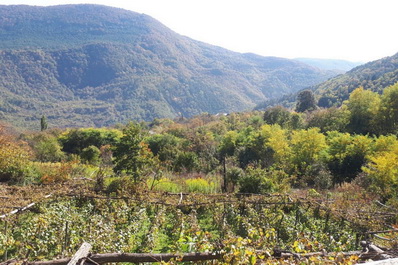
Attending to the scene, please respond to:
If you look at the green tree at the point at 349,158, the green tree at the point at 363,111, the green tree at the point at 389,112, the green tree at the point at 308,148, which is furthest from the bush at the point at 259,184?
the green tree at the point at 363,111

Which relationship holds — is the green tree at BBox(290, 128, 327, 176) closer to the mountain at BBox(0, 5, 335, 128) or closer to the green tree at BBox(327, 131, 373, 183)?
the green tree at BBox(327, 131, 373, 183)

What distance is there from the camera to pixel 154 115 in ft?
394

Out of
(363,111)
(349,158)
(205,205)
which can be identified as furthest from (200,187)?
(363,111)

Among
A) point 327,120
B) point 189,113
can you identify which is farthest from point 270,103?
point 327,120

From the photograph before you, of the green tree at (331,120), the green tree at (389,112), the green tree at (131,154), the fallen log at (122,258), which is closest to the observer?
the fallen log at (122,258)

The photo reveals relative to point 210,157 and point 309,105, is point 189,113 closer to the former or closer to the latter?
point 309,105

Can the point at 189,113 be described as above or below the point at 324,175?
below

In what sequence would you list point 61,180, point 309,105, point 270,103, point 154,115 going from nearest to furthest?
point 61,180 → point 309,105 → point 270,103 → point 154,115

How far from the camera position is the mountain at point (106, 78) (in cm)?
11694

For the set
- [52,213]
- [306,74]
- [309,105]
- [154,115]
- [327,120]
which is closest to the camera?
[52,213]

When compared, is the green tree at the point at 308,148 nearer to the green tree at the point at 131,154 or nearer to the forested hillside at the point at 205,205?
the forested hillside at the point at 205,205

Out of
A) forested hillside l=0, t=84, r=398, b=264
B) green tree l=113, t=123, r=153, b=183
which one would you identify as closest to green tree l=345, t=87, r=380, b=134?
forested hillside l=0, t=84, r=398, b=264

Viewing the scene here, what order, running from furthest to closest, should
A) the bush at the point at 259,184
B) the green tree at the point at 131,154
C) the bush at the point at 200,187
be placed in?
1. the bush at the point at 200,187
2. the bush at the point at 259,184
3. the green tree at the point at 131,154

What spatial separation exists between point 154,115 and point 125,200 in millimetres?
113396
